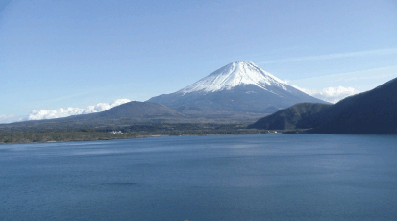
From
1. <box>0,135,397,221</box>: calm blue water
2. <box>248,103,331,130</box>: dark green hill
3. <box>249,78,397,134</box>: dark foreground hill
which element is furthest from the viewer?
<box>248,103,331,130</box>: dark green hill

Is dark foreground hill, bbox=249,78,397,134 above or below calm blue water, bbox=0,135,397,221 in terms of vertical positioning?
above

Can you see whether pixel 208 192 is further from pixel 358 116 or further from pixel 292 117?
pixel 292 117

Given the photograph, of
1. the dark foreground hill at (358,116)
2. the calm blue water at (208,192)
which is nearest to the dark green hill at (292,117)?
the dark foreground hill at (358,116)

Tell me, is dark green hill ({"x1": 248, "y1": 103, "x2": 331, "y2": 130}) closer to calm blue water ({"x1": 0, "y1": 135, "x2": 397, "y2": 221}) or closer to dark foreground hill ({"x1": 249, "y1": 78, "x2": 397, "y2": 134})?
dark foreground hill ({"x1": 249, "y1": 78, "x2": 397, "y2": 134})

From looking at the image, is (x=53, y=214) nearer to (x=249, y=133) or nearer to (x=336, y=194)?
(x=336, y=194)

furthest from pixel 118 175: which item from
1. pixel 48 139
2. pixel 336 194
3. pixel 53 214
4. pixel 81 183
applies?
pixel 48 139

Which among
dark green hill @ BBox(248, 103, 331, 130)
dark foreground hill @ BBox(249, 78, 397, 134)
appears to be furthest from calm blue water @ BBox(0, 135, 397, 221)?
dark green hill @ BBox(248, 103, 331, 130)

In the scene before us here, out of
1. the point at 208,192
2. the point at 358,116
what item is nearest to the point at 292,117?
the point at 358,116

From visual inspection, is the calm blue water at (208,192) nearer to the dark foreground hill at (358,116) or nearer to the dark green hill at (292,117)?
the dark foreground hill at (358,116)

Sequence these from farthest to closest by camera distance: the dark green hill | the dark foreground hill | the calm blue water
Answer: the dark green hill
the dark foreground hill
the calm blue water
